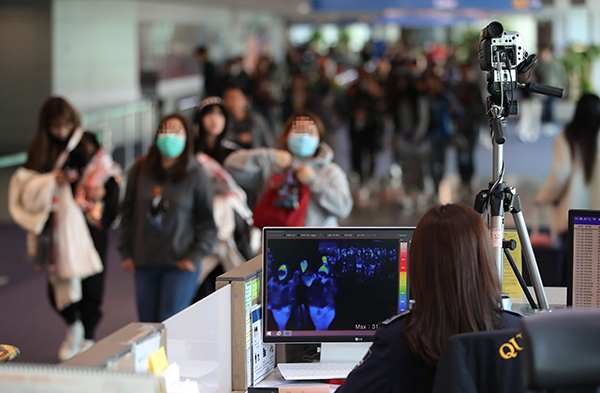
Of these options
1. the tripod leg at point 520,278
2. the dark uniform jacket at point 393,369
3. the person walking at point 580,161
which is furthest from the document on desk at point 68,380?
the person walking at point 580,161

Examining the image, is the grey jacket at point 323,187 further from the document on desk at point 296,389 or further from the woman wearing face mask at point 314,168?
the document on desk at point 296,389

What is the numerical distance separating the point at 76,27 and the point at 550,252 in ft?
28.6

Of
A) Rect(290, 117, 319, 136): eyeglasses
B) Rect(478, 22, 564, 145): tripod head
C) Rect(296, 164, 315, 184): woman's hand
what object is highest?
Rect(478, 22, 564, 145): tripod head

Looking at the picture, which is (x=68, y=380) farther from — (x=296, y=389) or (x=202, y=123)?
(x=202, y=123)

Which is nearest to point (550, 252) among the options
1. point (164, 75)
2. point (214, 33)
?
point (164, 75)

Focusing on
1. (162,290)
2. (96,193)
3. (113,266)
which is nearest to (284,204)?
(162,290)

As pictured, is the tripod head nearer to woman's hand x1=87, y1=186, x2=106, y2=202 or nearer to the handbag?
the handbag

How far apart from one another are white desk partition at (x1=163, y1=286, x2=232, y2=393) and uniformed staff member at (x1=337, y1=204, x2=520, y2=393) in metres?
A: 0.47

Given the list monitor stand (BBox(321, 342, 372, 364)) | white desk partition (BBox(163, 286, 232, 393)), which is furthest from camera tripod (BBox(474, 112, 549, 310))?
white desk partition (BBox(163, 286, 232, 393))

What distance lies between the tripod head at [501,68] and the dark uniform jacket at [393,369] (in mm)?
938

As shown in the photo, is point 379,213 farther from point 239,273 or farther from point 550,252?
point 239,273

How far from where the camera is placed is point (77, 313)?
542 centimetres

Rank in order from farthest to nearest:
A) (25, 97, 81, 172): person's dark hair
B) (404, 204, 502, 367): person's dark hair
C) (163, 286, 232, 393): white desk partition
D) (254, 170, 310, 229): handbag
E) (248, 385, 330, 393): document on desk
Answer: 1. (25, 97, 81, 172): person's dark hair
2. (254, 170, 310, 229): handbag
3. (248, 385, 330, 393): document on desk
4. (163, 286, 232, 393): white desk partition
5. (404, 204, 502, 367): person's dark hair

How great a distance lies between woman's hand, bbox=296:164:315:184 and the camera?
439cm
